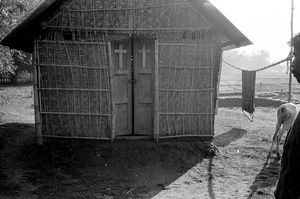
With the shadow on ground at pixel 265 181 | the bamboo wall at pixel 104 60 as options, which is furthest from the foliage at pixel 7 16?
the shadow on ground at pixel 265 181

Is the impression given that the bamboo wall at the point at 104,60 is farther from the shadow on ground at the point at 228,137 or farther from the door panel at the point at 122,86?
the shadow on ground at the point at 228,137

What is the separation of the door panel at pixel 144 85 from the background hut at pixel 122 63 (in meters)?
0.03

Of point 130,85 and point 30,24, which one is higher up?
point 30,24

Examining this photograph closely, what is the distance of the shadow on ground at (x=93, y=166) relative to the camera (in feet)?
20.4

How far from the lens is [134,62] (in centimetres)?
846

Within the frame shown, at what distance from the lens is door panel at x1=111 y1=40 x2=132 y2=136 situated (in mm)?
8297

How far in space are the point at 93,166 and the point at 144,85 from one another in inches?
98.6

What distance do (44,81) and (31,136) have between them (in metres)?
2.23

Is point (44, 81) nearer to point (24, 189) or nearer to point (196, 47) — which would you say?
point (24, 189)

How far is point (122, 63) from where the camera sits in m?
8.33

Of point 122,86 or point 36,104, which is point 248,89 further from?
point 36,104

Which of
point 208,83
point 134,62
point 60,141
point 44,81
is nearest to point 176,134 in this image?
point 208,83

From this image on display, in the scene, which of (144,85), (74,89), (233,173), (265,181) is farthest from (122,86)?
(265,181)

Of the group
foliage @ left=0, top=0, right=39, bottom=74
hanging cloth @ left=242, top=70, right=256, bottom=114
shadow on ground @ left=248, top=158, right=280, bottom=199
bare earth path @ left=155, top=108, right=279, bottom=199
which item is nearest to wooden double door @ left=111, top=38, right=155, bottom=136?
bare earth path @ left=155, top=108, right=279, bottom=199
